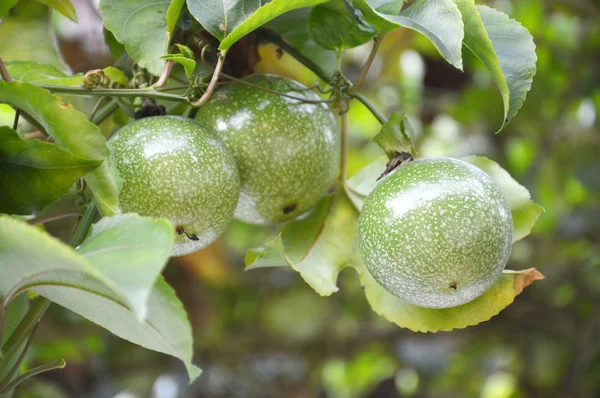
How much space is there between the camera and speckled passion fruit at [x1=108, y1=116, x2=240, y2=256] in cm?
65

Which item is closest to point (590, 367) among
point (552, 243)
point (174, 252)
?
point (552, 243)

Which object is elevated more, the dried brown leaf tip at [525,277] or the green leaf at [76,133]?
the green leaf at [76,133]

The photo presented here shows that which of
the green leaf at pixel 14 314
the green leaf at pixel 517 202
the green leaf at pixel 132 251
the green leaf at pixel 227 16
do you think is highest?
the green leaf at pixel 227 16

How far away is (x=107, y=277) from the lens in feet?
1.29

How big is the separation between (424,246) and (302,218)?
0.82 ft

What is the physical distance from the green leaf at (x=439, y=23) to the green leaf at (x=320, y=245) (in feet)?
0.93

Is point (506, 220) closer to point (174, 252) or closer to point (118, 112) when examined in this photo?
point (174, 252)

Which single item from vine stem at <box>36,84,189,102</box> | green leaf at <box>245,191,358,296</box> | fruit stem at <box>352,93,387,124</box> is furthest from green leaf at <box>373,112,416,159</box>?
vine stem at <box>36,84,189,102</box>

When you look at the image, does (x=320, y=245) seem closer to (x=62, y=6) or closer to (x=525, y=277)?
(x=525, y=277)

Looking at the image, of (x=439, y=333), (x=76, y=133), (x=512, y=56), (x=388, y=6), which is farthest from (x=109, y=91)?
(x=439, y=333)

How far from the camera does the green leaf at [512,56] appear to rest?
64 cm

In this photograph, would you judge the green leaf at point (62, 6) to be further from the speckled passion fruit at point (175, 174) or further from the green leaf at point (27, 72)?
the speckled passion fruit at point (175, 174)

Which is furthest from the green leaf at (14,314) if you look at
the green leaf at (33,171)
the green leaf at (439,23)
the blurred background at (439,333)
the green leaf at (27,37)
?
the blurred background at (439,333)

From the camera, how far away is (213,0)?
2.17 ft
